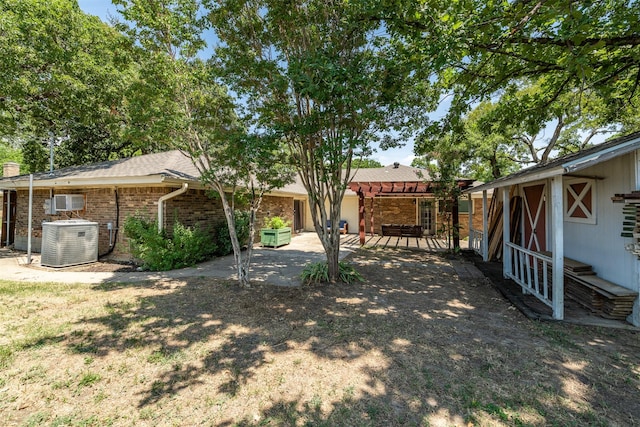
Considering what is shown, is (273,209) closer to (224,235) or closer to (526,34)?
(224,235)

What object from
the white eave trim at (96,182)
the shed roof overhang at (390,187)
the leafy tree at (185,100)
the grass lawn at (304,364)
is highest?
the leafy tree at (185,100)

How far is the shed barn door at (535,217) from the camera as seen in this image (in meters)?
6.67

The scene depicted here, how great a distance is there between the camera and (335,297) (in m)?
5.41

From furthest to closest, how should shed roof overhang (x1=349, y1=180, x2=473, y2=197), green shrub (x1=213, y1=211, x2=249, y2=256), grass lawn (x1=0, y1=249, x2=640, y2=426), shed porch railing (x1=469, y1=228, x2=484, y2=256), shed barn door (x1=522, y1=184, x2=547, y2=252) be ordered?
shed roof overhang (x1=349, y1=180, x2=473, y2=197)
shed porch railing (x1=469, y1=228, x2=484, y2=256)
green shrub (x1=213, y1=211, x2=249, y2=256)
shed barn door (x1=522, y1=184, x2=547, y2=252)
grass lawn (x1=0, y1=249, x2=640, y2=426)

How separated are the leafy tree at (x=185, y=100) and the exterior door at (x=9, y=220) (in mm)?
10163

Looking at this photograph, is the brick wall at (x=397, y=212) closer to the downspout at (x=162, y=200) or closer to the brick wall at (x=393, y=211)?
the brick wall at (x=393, y=211)

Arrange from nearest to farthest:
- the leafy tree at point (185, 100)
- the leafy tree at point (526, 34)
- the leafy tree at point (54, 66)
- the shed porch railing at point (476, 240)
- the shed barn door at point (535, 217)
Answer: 1. the leafy tree at point (526, 34)
2. the leafy tree at point (185, 100)
3. the shed barn door at point (535, 217)
4. the leafy tree at point (54, 66)
5. the shed porch railing at point (476, 240)

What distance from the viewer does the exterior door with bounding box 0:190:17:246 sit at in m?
11.3

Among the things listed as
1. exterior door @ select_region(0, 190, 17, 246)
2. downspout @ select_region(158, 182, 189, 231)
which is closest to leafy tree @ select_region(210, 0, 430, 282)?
downspout @ select_region(158, 182, 189, 231)

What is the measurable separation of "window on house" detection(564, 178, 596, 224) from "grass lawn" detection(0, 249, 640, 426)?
2.27m

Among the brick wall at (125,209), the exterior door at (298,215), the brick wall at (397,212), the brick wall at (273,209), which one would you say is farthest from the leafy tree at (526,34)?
the exterior door at (298,215)

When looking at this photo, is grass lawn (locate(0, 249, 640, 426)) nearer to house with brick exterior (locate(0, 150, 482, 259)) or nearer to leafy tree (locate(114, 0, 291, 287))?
leafy tree (locate(114, 0, 291, 287))

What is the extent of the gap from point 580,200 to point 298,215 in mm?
13801

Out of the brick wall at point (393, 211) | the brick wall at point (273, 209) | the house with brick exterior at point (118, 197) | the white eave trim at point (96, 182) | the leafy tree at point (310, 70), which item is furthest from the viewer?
the brick wall at point (393, 211)
